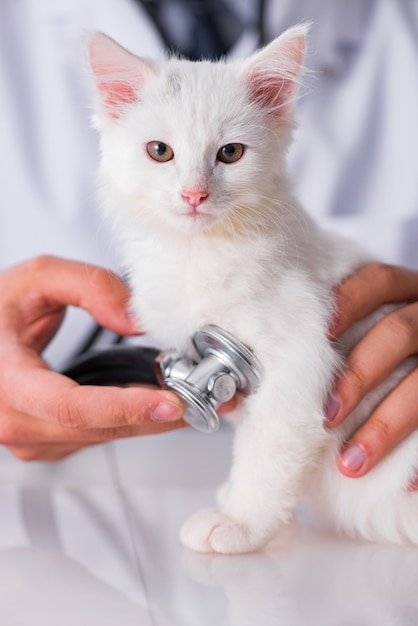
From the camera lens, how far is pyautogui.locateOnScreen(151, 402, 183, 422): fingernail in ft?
3.67

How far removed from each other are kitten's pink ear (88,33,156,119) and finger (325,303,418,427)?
0.55 m

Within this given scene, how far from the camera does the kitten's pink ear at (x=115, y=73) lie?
107 cm

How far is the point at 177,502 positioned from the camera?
137 cm

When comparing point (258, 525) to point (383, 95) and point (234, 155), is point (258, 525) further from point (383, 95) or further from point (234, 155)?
point (383, 95)

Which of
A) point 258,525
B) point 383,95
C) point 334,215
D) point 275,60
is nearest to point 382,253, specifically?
point 334,215

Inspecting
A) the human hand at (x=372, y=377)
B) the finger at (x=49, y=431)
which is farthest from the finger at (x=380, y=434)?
the finger at (x=49, y=431)

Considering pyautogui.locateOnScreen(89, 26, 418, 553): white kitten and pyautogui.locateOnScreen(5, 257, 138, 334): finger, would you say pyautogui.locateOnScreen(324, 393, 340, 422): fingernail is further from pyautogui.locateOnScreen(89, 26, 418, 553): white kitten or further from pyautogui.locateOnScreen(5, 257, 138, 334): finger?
pyautogui.locateOnScreen(5, 257, 138, 334): finger

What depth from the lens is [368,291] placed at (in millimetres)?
1229

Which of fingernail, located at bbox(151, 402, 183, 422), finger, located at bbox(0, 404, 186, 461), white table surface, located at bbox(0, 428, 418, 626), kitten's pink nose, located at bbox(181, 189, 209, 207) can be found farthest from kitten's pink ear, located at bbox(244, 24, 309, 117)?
white table surface, located at bbox(0, 428, 418, 626)

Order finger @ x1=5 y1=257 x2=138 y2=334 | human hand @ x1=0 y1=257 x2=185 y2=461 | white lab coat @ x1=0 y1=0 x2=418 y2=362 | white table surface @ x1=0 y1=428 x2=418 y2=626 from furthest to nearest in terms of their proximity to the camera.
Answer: white lab coat @ x1=0 y1=0 x2=418 y2=362 → finger @ x1=5 y1=257 x2=138 y2=334 → human hand @ x1=0 y1=257 x2=185 y2=461 → white table surface @ x1=0 y1=428 x2=418 y2=626

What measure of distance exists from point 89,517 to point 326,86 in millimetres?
1288

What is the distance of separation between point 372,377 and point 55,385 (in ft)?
1.78

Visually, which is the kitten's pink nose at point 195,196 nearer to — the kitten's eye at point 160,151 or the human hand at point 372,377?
the kitten's eye at point 160,151

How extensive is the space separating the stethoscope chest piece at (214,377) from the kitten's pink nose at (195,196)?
0.20m
